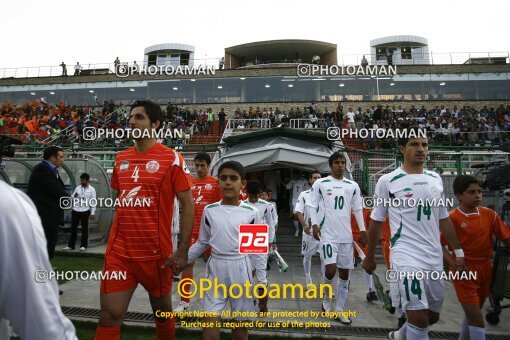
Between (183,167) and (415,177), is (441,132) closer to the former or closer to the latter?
(415,177)

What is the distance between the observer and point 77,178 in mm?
11750

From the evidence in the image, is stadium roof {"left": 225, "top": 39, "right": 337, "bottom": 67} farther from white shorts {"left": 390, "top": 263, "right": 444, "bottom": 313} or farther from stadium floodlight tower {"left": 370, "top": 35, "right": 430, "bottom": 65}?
white shorts {"left": 390, "top": 263, "right": 444, "bottom": 313}

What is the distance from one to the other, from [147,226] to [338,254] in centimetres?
347

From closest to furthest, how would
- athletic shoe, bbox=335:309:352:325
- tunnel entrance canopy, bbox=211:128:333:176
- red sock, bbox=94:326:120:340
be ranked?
red sock, bbox=94:326:120:340
athletic shoe, bbox=335:309:352:325
tunnel entrance canopy, bbox=211:128:333:176

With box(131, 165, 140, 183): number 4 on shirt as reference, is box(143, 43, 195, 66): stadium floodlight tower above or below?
above

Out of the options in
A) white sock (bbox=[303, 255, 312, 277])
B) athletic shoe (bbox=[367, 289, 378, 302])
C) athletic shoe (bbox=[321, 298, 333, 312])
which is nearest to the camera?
athletic shoe (bbox=[321, 298, 333, 312])

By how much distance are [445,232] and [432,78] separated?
32.3 meters

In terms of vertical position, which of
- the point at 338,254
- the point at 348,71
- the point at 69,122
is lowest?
the point at 338,254

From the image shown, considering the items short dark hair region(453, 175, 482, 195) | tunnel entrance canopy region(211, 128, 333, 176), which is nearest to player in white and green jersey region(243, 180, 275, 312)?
short dark hair region(453, 175, 482, 195)

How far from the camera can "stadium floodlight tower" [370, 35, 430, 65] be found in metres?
35.5

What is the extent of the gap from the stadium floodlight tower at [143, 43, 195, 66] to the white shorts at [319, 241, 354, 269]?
40.7 meters

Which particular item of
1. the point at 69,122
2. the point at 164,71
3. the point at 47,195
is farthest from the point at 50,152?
the point at 164,71

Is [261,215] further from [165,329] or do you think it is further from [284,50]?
[284,50]

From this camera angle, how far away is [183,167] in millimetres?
3455
